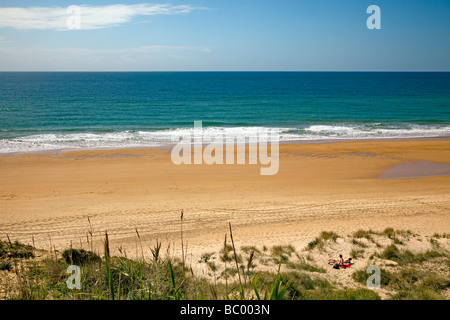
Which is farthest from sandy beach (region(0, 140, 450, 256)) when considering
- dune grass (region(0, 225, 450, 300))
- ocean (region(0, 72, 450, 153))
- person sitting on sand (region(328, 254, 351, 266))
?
ocean (region(0, 72, 450, 153))

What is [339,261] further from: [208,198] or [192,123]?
[192,123]

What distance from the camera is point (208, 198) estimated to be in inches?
551

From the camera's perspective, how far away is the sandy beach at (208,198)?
10.5 meters

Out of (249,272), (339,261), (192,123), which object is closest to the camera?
(249,272)

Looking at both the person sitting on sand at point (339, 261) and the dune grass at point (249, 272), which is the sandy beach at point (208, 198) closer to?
the dune grass at point (249, 272)

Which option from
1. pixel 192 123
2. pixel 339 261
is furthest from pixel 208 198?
pixel 192 123

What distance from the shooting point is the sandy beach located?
413 inches

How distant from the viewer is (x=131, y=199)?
13836 mm

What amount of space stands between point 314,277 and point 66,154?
19856 millimetres

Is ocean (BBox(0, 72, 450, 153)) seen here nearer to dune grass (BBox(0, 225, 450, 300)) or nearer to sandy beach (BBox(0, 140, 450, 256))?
sandy beach (BBox(0, 140, 450, 256))

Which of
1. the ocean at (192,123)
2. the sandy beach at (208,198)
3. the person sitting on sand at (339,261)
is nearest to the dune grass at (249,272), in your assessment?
the person sitting on sand at (339,261)

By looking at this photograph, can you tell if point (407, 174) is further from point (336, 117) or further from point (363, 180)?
point (336, 117)

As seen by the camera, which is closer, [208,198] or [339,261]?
[339,261]

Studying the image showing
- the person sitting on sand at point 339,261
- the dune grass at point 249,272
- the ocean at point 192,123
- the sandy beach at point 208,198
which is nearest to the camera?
the dune grass at point 249,272
